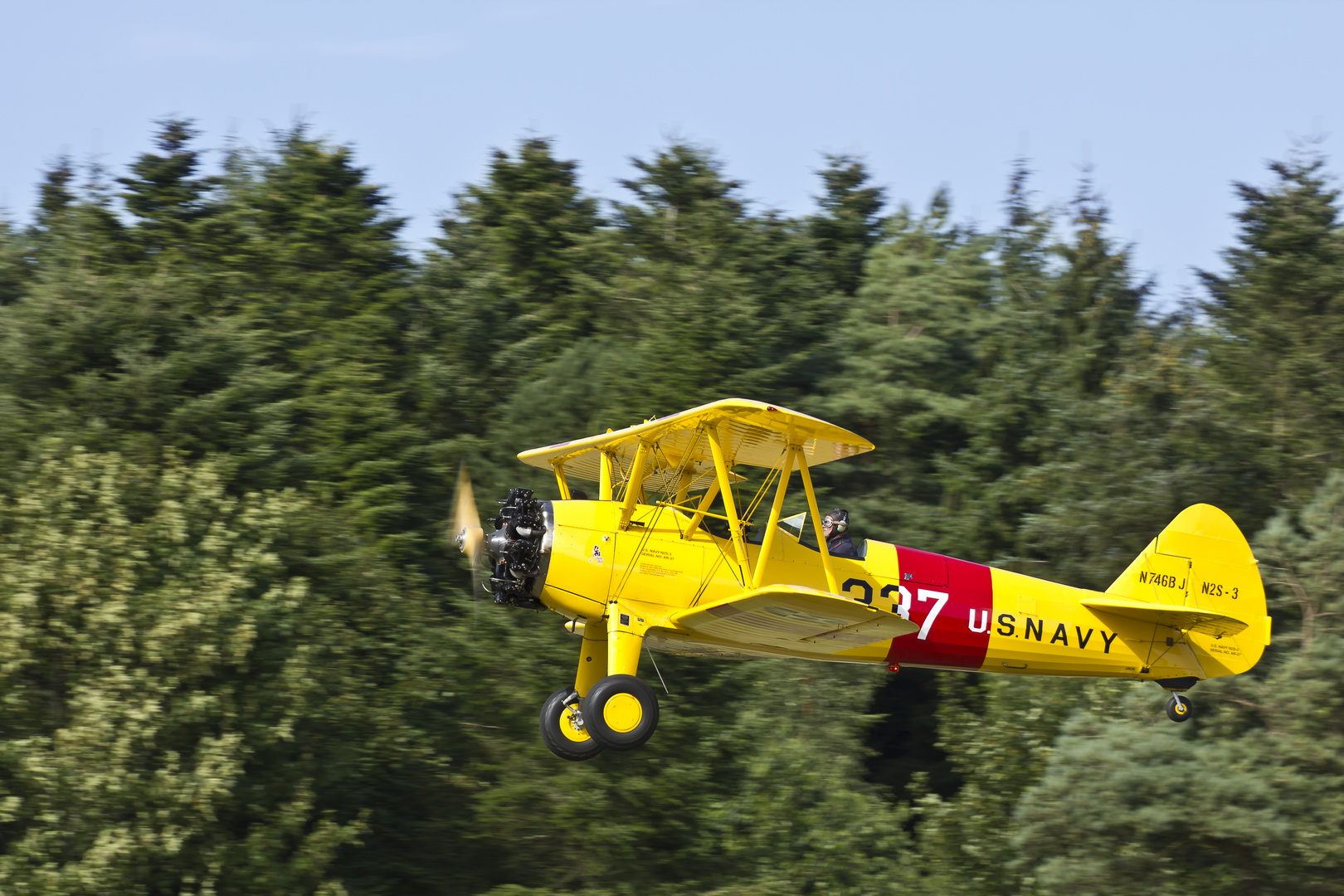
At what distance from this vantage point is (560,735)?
10.5 m

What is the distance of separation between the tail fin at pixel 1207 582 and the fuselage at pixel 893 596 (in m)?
0.04

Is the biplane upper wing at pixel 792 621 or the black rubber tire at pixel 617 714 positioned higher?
the biplane upper wing at pixel 792 621

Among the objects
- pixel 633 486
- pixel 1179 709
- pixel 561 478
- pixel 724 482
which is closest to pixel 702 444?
pixel 633 486

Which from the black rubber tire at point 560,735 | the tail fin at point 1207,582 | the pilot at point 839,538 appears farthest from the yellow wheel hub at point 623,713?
the tail fin at point 1207,582

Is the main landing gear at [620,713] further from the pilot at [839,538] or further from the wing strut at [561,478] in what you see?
the pilot at [839,538]

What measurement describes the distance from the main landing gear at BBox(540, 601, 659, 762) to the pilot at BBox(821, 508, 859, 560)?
5.58ft

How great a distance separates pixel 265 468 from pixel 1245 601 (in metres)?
13.6

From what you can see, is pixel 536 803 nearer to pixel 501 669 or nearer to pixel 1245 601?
pixel 501 669

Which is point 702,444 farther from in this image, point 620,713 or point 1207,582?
point 1207,582

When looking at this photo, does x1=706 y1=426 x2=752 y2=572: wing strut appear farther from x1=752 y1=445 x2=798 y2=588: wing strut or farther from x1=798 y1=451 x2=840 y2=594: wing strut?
x1=798 y1=451 x2=840 y2=594: wing strut

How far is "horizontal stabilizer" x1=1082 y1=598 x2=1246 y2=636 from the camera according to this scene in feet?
38.2

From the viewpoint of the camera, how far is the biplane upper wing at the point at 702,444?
9445 millimetres

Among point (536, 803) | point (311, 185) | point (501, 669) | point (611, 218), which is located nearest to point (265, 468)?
point (501, 669)

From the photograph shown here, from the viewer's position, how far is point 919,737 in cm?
2636
